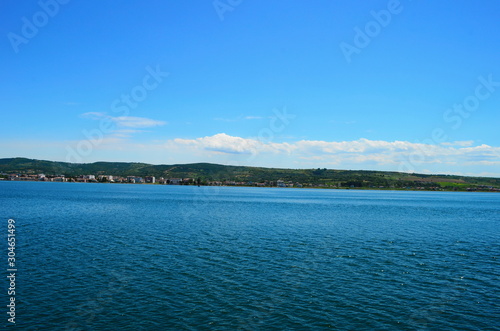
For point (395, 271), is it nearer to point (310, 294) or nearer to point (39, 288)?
point (310, 294)

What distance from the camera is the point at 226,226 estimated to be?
53125mm

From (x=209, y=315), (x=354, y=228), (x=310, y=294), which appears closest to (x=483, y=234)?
(x=354, y=228)

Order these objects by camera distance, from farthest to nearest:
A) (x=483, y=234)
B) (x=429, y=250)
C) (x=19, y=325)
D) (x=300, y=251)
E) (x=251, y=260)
→ (x=483, y=234) < (x=429, y=250) < (x=300, y=251) < (x=251, y=260) < (x=19, y=325)

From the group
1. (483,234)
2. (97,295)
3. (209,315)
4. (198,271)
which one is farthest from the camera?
(483,234)

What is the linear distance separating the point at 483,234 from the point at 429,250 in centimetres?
2101

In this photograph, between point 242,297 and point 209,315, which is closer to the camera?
point 209,315

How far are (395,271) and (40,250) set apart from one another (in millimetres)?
31896

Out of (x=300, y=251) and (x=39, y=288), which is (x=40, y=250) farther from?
(x=300, y=251)

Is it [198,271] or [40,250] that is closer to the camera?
[198,271]

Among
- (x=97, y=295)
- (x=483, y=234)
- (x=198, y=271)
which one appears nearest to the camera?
(x=97, y=295)

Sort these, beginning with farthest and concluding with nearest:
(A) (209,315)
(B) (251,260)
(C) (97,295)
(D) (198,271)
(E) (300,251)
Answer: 1. (E) (300,251)
2. (B) (251,260)
3. (D) (198,271)
4. (C) (97,295)
5. (A) (209,315)

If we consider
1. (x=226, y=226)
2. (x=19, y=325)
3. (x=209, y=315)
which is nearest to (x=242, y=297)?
(x=209, y=315)

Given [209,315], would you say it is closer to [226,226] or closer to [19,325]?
[19,325]

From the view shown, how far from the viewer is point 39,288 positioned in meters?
22.1
